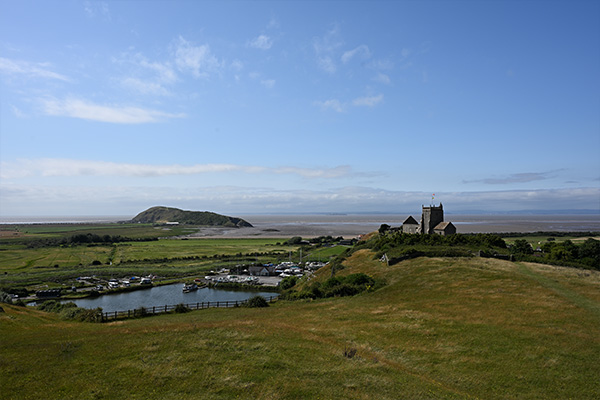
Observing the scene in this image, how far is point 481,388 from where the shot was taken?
17.2 m

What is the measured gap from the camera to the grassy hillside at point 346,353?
16391mm

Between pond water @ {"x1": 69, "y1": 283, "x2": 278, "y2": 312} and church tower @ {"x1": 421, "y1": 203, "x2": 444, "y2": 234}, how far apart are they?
36675mm

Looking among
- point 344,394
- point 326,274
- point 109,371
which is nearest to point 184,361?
point 109,371

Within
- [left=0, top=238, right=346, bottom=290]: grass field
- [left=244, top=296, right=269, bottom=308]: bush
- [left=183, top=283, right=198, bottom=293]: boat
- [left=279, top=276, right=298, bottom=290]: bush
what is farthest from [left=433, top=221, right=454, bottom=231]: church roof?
[left=183, top=283, right=198, bottom=293]: boat

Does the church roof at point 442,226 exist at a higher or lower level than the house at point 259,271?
higher

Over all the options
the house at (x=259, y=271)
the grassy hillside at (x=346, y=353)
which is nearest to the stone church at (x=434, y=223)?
the grassy hillside at (x=346, y=353)

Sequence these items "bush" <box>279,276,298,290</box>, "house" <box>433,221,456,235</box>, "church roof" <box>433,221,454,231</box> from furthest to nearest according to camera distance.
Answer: "bush" <box>279,276,298,290</box> < "church roof" <box>433,221,454,231</box> < "house" <box>433,221,456,235</box>

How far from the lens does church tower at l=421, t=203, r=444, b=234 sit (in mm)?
69688

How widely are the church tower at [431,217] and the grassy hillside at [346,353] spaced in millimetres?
35567

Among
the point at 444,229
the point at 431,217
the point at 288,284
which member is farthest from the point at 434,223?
the point at 288,284

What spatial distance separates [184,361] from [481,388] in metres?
17.1

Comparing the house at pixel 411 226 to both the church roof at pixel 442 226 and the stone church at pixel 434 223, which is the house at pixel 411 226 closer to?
the stone church at pixel 434 223

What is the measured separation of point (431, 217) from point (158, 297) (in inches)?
2429

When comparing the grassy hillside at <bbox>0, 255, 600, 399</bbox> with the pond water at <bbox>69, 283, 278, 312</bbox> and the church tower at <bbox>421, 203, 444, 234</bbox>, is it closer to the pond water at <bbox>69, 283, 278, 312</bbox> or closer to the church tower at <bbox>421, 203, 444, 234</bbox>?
the pond water at <bbox>69, 283, 278, 312</bbox>
